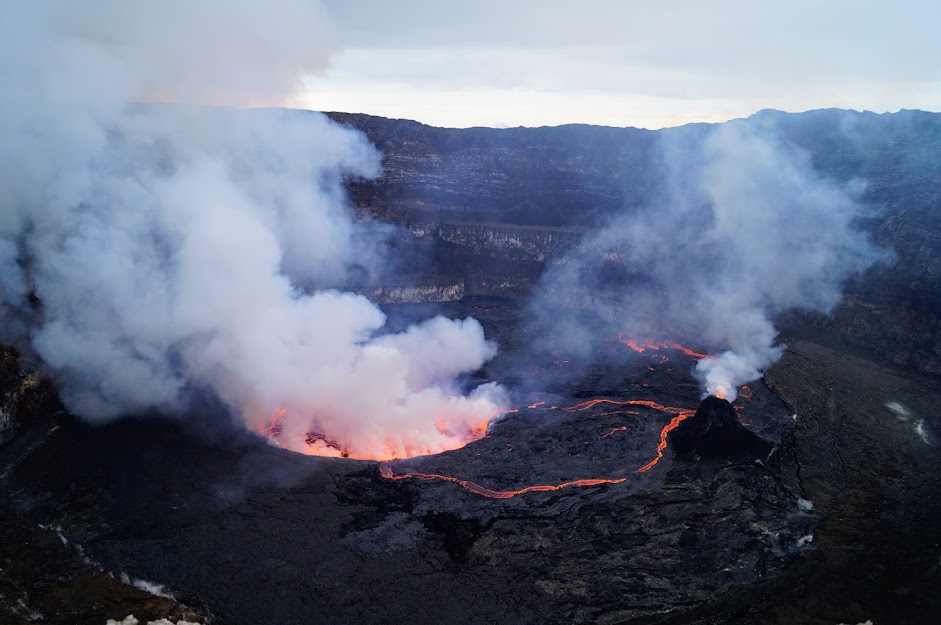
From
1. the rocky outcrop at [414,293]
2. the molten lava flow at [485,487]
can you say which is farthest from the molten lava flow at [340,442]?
the rocky outcrop at [414,293]

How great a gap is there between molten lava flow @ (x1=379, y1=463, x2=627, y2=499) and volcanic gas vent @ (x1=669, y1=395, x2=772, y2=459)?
11.2 feet

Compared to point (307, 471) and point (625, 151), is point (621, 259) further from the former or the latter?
point (307, 471)

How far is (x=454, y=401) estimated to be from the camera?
2669 cm

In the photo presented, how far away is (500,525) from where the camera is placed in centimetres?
1858

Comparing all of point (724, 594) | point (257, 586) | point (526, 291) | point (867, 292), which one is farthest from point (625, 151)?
point (257, 586)

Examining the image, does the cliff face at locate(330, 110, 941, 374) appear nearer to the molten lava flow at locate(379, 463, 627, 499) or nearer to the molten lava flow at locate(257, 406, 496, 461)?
the molten lava flow at locate(379, 463, 627, 499)

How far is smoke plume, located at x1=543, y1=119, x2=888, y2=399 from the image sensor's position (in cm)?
3738

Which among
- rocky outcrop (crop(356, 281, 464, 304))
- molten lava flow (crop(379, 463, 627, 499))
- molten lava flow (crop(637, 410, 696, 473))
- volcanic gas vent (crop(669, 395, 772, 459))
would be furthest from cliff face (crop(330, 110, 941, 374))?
molten lava flow (crop(379, 463, 627, 499))

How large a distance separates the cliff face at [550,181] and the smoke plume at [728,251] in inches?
52.8

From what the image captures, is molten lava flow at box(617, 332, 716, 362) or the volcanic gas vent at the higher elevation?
molten lava flow at box(617, 332, 716, 362)

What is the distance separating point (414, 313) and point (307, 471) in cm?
2051

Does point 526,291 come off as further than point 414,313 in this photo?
Yes

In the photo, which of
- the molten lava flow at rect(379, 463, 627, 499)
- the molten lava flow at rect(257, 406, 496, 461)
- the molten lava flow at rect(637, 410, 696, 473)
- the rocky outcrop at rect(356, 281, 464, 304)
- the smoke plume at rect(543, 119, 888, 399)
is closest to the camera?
the molten lava flow at rect(379, 463, 627, 499)

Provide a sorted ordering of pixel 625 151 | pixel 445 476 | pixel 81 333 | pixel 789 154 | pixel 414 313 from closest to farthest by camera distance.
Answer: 1. pixel 445 476
2. pixel 81 333
3. pixel 414 313
4. pixel 789 154
5. pixel 625 151
